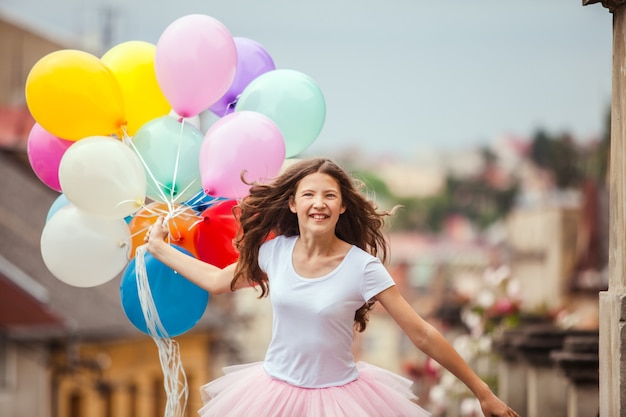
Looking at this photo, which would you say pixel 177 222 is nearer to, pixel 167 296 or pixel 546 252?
pixel 167 296

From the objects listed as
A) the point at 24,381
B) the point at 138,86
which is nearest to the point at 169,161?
the point at 138,86

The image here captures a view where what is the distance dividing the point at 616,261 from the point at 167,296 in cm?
208

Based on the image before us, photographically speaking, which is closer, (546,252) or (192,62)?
(192,62)

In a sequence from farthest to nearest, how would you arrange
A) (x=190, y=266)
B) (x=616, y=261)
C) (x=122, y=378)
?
1. (x=122, y=378)
2. (x=190, y=266)
3. (x=616, y=261)

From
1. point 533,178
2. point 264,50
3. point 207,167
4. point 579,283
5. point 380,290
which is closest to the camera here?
point 380,290

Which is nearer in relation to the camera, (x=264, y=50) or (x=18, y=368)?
(x=264, y=50)

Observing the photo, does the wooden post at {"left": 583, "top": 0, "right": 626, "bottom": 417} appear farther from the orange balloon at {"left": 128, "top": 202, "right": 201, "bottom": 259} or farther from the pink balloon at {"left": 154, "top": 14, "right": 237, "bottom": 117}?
the orange balloon at {"left": 128, "top": 202, "right": 201, "bottom": 259}

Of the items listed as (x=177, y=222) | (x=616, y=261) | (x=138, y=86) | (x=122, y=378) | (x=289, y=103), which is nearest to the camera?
(x=616, y=261)

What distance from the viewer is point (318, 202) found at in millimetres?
5332

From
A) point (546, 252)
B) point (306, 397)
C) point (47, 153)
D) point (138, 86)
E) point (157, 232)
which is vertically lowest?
point (306, 397)

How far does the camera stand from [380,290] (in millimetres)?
5254

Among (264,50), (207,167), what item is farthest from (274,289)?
(264,50)

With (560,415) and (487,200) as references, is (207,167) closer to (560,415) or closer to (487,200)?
(560,415)

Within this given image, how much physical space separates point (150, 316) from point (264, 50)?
1729 millimetres
